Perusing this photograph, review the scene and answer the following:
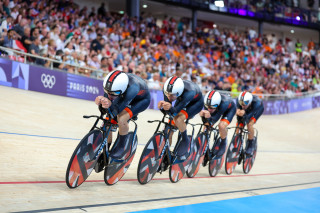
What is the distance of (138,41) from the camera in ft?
44.3

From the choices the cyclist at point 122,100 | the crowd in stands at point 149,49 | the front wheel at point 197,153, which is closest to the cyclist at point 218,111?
the front wheel at point 197,153

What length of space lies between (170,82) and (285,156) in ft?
19.1

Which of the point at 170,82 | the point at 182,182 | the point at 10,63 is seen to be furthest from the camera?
the point at 10,63

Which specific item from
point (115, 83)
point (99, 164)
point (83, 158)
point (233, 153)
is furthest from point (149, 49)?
point (83, 158)

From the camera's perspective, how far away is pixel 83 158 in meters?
3.80

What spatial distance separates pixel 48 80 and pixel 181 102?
5841 millimetres

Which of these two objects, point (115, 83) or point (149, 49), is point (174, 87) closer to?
point (115, 83)

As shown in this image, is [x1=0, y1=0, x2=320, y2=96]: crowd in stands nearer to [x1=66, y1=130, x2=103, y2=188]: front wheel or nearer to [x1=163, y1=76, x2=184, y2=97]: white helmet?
A: [x1=163, y1=76, x2=184, y2=97]: white helmet

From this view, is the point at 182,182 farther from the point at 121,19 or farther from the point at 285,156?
the point at 121,19

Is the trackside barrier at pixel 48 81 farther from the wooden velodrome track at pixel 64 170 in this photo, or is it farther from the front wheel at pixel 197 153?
the front wheel at pixel 197 153

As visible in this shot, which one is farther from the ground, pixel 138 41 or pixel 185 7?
pixel 185 7

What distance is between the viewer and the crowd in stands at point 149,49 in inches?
394

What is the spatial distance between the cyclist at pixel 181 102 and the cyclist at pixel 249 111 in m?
1.57

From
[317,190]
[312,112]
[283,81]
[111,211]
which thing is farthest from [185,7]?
[111,211]
